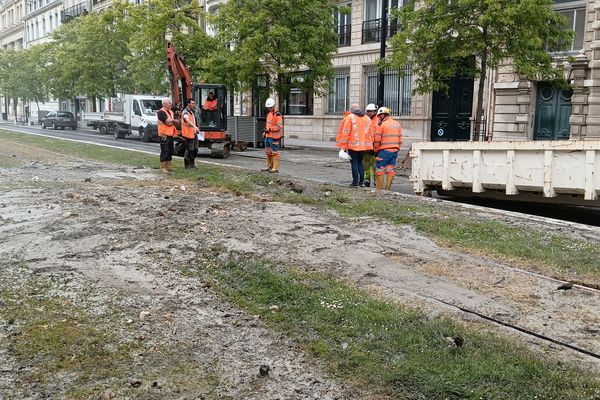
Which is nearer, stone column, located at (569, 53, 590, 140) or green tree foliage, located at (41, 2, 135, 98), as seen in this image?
stone column, located at (569, 53, 590, 140)

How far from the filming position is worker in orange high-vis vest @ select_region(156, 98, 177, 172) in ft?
49.2

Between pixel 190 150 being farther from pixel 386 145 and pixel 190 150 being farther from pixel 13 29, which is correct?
pixel 13 29

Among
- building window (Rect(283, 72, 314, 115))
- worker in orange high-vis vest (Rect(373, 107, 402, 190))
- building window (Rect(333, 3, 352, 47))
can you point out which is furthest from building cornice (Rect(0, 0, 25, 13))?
worker in orange high-vis vest (Rect(373, 107, 402, 190))

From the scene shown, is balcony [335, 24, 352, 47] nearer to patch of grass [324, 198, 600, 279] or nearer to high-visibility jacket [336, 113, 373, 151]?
high-visibility jacket [336, 113, 373, 151]

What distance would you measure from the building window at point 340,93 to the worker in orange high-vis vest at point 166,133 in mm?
17963

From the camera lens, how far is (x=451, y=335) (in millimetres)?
4543

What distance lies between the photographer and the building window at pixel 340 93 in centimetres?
3225

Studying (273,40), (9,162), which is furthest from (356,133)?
(273,40)

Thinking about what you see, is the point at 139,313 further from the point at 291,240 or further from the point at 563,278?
the point at 563,278

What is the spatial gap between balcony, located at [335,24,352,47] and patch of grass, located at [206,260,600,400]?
91.2 feet

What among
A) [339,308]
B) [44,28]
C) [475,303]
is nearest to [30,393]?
[339,308]

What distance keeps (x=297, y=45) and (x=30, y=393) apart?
2251 cm

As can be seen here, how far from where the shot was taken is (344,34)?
106ft

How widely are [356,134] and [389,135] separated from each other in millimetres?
715
